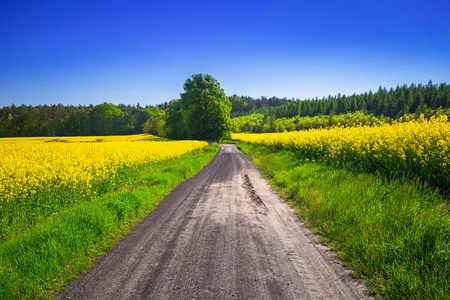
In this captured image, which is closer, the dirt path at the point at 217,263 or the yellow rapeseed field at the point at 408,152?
the dirt path at the point at 217,263

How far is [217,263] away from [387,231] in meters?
3.37

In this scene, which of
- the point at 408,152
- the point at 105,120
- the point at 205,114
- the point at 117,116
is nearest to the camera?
the point at 408,152

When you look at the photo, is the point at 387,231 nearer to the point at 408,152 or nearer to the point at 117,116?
the point at 408,152

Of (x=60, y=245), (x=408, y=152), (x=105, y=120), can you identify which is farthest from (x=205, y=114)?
(x=105, y=120)

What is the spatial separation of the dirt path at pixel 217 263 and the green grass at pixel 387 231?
44cm

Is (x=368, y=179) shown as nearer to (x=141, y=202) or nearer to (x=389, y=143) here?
(x=389, y=143)

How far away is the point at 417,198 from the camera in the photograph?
5.51m

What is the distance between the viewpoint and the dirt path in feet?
10.1

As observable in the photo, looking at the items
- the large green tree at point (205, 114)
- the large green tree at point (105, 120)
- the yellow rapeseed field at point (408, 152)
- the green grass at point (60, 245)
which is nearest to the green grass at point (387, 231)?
the yellow rapeseed field at point (408, 152)

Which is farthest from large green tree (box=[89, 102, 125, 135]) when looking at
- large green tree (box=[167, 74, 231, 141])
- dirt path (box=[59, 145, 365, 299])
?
dirt path (box=[59, 145, 365, 299])

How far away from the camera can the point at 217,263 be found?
3.78m

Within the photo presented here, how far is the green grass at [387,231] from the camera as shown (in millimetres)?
3020

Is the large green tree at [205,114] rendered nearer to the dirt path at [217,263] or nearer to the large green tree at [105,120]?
the dirt path at [217,263]

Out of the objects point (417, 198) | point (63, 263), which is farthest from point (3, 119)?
point (417, 198)
